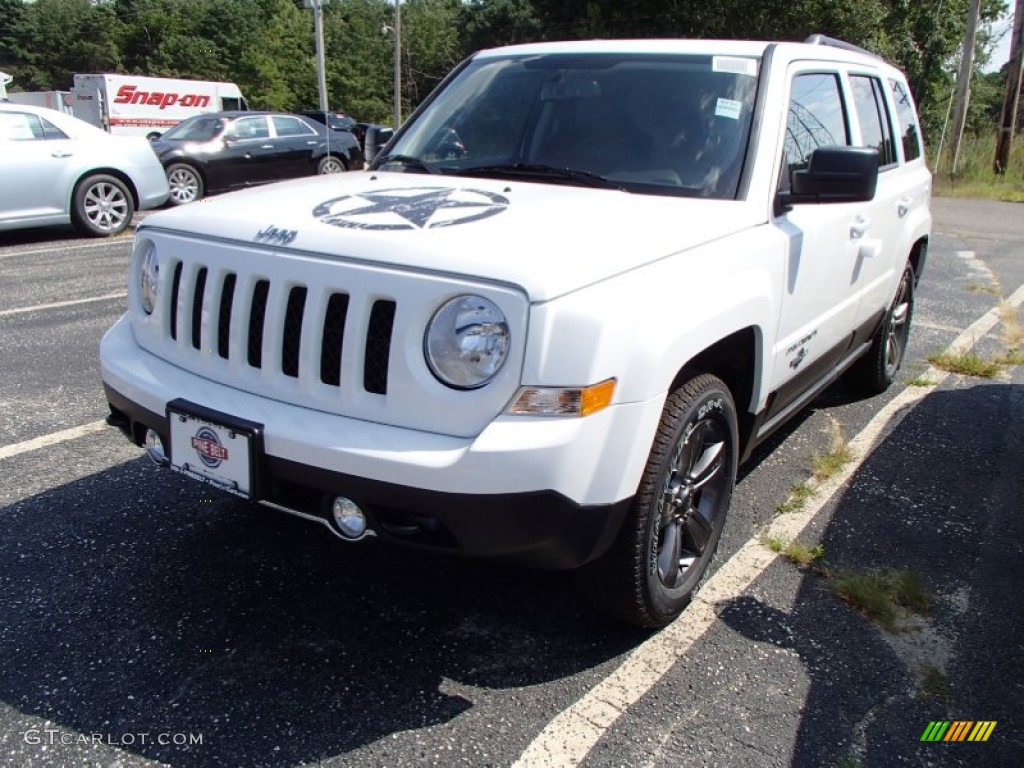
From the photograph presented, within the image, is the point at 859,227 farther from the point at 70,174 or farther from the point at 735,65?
the point at 70,174

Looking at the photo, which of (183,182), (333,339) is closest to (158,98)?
(183,182)

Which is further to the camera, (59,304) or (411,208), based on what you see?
(59,304)

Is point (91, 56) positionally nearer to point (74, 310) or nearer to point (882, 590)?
point (74, 310)

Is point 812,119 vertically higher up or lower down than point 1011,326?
higher up

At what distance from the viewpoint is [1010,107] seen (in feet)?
69.3

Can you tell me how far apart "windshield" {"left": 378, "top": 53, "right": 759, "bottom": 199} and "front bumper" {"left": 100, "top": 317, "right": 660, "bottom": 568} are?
1.18 metres

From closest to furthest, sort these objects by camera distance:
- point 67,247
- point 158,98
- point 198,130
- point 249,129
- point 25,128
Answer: point 25,128
point 67,247
point 198,130
point 249,129
point 158,98

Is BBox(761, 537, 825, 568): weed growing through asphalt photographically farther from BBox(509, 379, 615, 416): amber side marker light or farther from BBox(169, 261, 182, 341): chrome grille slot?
BBox(169, 261, 182, 341): chrome grille slot

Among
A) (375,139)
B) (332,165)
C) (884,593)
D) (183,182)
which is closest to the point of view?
(884,593)

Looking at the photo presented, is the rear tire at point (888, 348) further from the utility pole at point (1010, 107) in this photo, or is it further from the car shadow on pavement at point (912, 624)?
the utility pole at point (1010, 107)

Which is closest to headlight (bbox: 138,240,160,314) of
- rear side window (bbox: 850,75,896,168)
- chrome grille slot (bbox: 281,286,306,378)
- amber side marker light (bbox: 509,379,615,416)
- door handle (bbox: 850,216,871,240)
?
chrome grille slot (bbox: 281,286,306,378)

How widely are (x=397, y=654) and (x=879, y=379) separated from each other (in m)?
3.61

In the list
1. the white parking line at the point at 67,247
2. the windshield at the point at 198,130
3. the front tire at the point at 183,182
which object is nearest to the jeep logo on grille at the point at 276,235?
the white parking line at the point at 67,247

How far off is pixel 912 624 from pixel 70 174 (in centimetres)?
971
